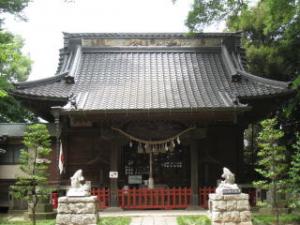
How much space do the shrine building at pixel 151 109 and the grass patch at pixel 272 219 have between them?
2.83 m

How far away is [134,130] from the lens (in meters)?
17.5

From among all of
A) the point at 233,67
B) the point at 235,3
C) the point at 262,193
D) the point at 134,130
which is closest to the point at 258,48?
the point at 233,67

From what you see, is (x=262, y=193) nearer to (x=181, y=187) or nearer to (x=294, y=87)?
(x=181, y=187)

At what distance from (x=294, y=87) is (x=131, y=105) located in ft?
20.5

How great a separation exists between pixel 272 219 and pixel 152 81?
7.99 meters

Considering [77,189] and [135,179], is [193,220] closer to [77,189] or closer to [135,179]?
[77,189]

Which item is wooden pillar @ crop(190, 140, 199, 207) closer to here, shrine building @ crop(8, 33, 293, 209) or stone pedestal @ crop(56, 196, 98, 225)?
shrine building @ crop(8, 33, 293, 209)

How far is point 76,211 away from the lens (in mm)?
→ 12430

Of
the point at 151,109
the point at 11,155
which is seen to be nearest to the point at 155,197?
the point at 151,109

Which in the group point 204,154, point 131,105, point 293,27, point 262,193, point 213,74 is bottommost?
point 262,193

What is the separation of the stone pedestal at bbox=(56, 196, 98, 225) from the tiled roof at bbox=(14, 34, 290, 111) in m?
4.28

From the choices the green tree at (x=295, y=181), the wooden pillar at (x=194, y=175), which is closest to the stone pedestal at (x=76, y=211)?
the wooden pillar at (x=194, y=175)

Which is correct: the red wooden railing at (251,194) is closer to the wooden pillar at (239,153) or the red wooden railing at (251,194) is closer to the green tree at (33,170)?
the wooden pillar at (239,153)

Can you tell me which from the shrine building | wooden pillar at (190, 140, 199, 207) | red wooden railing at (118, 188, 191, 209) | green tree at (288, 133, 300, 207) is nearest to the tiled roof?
the shrine building
